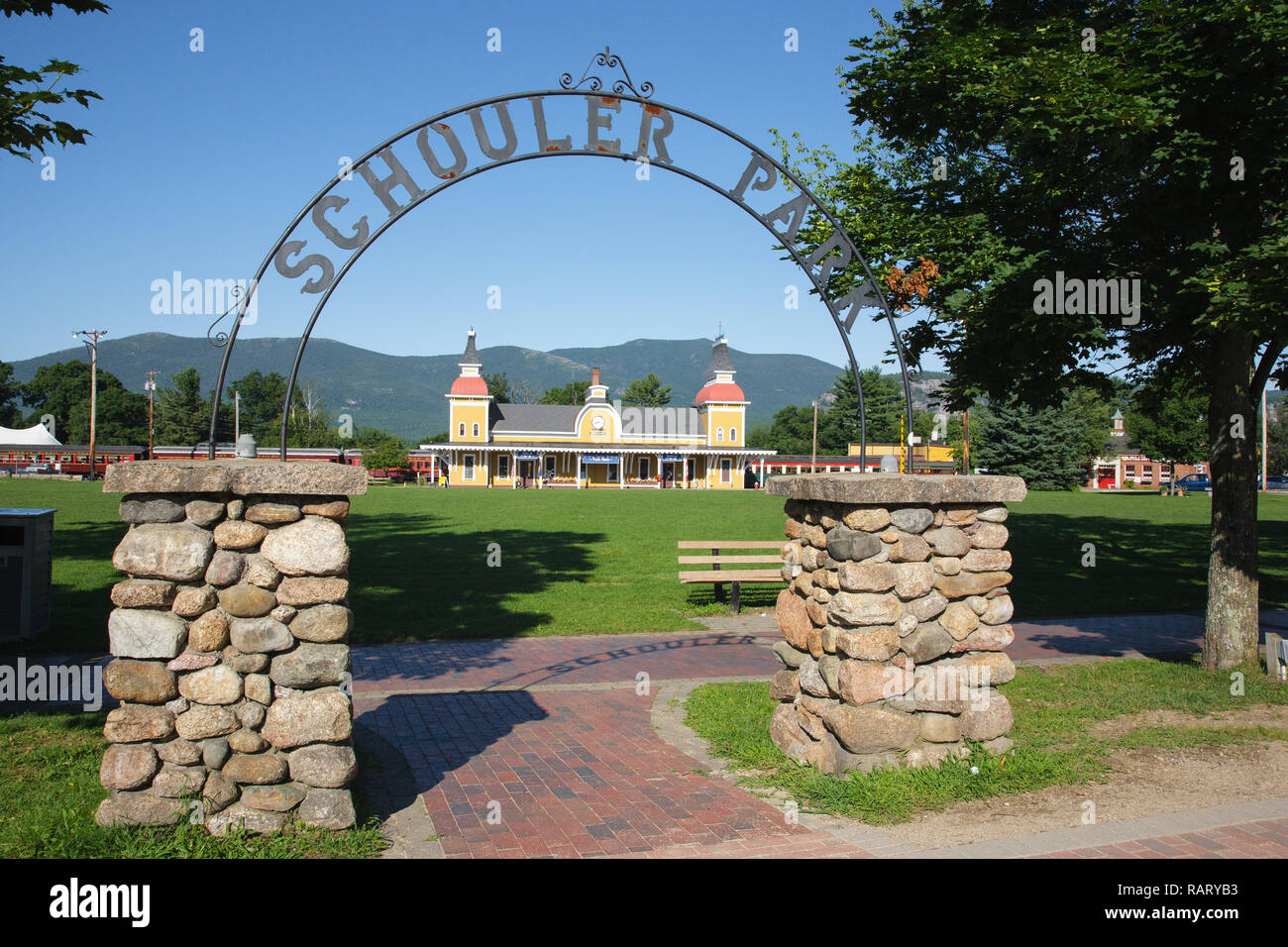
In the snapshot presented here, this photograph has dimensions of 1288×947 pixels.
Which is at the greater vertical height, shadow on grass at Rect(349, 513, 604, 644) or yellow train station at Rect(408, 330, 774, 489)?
yellow train station at Rect(408, 330, 774, 489)

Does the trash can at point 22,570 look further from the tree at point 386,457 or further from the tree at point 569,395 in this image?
the tree at point 569,395

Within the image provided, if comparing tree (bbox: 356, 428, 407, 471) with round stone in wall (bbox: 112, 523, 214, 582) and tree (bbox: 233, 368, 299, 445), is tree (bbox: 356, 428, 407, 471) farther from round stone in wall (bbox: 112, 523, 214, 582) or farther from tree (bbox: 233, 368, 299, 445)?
round stone in wall (bbox: 112, 523, 214, 582)

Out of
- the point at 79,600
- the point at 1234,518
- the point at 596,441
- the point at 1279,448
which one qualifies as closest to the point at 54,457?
the point at 596,441

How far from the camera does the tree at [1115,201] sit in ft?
Answer: 22.1

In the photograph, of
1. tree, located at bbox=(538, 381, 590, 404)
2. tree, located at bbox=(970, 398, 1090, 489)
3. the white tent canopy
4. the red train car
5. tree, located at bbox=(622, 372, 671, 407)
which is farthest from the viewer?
tree, located at bbox=(622, 372, 671, 407)

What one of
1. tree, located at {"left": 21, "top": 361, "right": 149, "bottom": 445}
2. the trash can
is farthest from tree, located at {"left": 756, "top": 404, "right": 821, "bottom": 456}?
the trash can

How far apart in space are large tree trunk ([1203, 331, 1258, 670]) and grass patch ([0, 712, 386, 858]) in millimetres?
7667

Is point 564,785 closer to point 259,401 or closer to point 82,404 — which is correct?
point 259,401

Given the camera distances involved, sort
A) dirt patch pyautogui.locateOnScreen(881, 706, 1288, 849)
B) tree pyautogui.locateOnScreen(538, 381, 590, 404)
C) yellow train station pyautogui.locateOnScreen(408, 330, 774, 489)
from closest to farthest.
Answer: dirt patch pyautogui.locateOnScreen(881, 706, 1288, 849)
yellow train station pyautogui.locateOnScreen(408, 330, 774, 489)
tree pyautogui.locateOnScreen(538, 381, 590, 404)

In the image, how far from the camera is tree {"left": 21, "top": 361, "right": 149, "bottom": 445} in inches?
3716

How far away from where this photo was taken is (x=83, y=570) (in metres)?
13.6

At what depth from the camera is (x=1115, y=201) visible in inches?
350
